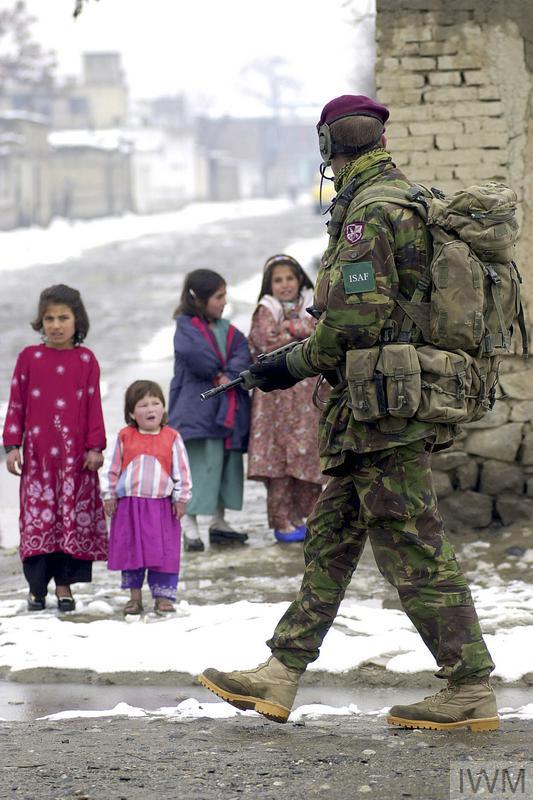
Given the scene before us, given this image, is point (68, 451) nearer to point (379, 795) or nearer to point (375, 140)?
point (375, 140)

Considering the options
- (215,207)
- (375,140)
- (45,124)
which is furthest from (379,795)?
(215,207)

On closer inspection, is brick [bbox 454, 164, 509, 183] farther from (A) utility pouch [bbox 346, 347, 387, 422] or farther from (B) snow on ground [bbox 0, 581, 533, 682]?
(A) utility pouch [bbox 346, 347, 387, 422]

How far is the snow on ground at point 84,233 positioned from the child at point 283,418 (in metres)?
23.7

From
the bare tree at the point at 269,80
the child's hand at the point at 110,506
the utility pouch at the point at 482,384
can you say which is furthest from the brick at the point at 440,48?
the bare tree at the point at 269,80

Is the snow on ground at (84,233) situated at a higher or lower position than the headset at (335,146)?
higher

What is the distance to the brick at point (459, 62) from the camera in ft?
23.2

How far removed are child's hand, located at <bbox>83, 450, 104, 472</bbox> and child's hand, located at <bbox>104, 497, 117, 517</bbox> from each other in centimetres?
16

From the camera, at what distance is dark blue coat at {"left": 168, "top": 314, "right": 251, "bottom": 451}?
7035mm

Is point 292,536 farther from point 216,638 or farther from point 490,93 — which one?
point 490,93

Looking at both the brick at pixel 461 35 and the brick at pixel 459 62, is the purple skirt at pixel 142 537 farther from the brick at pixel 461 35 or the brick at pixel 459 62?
the brick at pixel 461 35

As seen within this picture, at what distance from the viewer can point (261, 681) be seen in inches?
159

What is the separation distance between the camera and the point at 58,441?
5836 millimetres

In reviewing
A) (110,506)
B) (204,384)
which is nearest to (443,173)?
(204,384)

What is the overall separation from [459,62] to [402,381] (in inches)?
150
